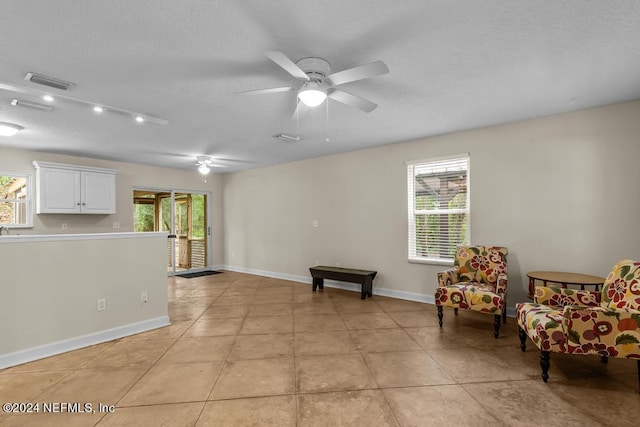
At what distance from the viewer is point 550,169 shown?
3.68m

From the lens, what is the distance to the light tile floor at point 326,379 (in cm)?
200

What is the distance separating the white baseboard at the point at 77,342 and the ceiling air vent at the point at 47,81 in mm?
2515

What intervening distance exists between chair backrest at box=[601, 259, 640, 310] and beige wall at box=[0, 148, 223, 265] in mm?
7528

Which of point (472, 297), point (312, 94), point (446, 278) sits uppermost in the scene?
point (312, 94)

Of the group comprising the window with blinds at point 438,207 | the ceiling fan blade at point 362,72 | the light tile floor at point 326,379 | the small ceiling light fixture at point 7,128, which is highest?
the small ceiling light fixture at point 7,128

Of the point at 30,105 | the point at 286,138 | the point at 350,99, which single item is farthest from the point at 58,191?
the point at 350,99

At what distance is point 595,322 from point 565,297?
2.36ft

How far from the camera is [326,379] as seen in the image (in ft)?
8.05

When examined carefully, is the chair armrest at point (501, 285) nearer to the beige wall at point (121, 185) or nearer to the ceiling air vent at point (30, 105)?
the ceiling air vent at point (30, 105)

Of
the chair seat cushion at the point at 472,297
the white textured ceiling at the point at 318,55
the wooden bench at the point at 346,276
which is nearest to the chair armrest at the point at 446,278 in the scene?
the chair seat cushion at the point at 472,297

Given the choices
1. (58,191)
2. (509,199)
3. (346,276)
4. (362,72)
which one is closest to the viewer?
(362,72)

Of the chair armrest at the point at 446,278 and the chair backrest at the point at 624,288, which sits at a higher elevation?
the chair backrest at the point at 624,288

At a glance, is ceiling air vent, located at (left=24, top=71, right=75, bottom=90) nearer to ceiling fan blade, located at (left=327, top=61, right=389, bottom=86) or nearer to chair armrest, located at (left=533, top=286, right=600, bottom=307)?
ceiling fan blade, located at (left=327, top=61, right=389, bottom=86)

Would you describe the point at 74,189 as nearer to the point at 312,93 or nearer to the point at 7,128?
the point at 7,128
